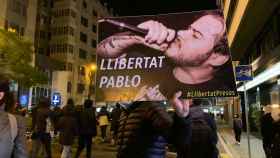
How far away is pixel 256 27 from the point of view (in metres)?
22.3

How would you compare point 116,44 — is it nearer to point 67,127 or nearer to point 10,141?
point 10,141

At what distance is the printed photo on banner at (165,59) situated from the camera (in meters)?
3.94

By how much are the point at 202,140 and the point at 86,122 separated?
6341 millimetres

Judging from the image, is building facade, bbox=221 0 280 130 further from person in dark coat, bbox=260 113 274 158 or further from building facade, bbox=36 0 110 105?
building facade, bbox=36 0 110 105

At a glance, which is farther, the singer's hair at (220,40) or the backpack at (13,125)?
A: the singer's hair at (220,40)

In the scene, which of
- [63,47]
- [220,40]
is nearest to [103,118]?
[220,40]

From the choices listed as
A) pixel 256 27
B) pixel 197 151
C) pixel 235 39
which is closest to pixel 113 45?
pixel 197 151

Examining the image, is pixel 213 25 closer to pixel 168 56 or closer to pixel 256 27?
pixel 168 56

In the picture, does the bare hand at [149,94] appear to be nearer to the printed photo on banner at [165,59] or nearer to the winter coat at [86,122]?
the printed photo on banner at [165,59]

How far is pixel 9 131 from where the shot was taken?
134 inches

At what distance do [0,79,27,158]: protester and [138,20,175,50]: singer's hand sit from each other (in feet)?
4.81

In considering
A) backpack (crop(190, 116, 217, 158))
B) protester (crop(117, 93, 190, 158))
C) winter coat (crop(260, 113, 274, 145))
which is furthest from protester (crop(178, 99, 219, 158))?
winter coat (crop(260, 113, 274, 145))

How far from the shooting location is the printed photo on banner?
3.94 m

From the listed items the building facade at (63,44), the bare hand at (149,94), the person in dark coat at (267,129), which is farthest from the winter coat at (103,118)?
the building facade at (63,44)
